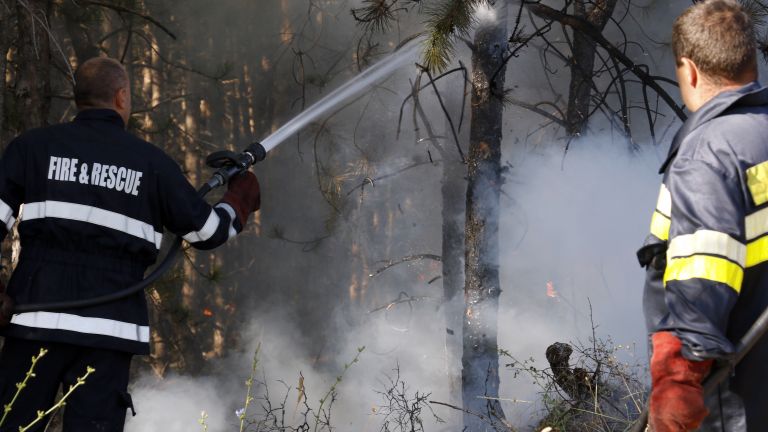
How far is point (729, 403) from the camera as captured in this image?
211cm

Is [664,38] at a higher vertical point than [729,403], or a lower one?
higher

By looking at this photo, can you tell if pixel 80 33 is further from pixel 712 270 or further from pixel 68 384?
pixel 712 270

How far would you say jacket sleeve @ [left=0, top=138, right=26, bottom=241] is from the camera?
10.4ft

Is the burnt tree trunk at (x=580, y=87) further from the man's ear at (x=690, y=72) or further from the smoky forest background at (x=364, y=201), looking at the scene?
the man's ear at (x=690, y=72)

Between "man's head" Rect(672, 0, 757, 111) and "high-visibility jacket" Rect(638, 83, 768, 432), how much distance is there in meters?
0.06

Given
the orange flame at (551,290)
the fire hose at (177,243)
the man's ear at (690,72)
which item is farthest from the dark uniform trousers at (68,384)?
the orange flame at (551,290)

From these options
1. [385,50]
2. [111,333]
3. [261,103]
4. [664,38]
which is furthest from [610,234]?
[111,333]

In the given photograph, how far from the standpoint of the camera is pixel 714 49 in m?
2.15

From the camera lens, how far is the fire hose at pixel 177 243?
3.07 meters

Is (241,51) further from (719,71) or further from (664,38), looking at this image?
(719,71)

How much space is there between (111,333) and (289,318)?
4.68m

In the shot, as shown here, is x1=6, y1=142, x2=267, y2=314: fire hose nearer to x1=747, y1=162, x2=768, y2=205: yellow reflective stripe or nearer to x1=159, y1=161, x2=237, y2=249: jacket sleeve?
x1=159, y1=161, x2=237, y2=249: jacket sleeve

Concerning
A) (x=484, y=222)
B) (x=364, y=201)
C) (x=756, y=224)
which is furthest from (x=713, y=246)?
(x=364, y=201)

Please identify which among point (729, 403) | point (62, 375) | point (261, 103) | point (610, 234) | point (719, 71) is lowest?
point (729, 403)
